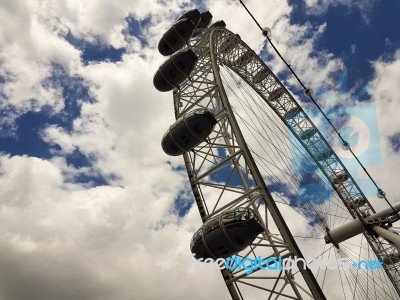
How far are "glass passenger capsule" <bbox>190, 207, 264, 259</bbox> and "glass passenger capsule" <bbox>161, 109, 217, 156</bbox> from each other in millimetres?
4842

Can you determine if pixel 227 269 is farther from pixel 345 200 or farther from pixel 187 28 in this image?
pixel 345 200

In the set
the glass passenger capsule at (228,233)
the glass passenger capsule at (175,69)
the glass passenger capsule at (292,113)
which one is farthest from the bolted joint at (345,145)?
the glass passenger capsule at (228,233)

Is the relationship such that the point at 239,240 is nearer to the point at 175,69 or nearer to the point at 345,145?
the point at 175,69

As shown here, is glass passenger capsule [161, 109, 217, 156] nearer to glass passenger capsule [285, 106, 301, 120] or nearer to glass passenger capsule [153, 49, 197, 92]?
glass passenger capsule [153, 49, 197, 92]

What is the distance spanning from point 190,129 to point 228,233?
5953mm

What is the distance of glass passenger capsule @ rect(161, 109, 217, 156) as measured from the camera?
1631 centimetres

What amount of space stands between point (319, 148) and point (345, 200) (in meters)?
7.20

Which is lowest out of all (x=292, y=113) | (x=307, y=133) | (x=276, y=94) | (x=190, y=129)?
(x=190, y=129)

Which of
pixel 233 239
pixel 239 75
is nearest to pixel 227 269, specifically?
pixel 233 239

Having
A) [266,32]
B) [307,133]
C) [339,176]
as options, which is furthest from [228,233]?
[339,176]

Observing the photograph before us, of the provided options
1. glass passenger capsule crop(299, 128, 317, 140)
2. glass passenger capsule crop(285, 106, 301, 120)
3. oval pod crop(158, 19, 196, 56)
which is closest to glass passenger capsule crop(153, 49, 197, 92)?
oval pod crop(158, 19, 196, 56)

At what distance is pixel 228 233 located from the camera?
12680 millimetres

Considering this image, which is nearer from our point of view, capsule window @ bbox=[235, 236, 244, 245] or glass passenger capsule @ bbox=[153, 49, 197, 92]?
capsule window @ bbox=[235, 236, 244, 245]

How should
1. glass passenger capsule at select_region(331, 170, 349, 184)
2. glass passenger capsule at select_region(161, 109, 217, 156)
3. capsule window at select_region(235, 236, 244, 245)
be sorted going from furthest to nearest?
glass passenger capsule at select_region(331, 170, 349, 184) < glass passenger capsule at select_region(161, 109, 217, 156) < capsule window at select_region(235, 236, 244, 245)
